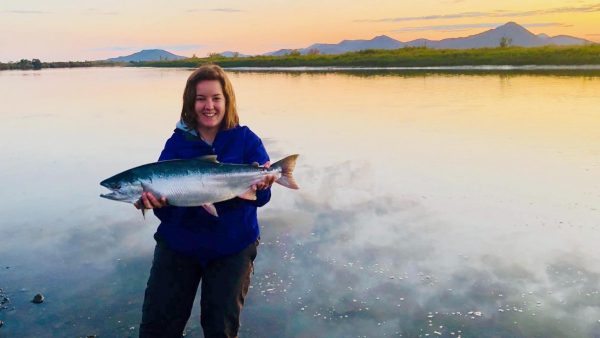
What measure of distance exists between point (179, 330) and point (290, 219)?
3.81 meters

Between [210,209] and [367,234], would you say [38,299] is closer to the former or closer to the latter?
[210,209]

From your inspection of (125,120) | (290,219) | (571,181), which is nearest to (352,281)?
(290,219)

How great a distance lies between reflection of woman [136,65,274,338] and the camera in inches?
161

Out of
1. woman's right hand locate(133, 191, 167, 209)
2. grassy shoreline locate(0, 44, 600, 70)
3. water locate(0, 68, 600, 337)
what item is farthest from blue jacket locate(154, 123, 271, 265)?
grassy shoreline locate(0, 44, 600, 70)

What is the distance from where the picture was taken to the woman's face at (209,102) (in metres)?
4.38

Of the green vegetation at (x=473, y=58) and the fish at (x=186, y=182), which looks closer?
the fish at (x=186, y=182)

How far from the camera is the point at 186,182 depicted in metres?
4.06

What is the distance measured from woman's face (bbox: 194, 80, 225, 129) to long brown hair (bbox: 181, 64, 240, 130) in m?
0.03

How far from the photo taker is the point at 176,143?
14.7 feet

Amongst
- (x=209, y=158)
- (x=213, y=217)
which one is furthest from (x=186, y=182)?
(x=213, y=217)

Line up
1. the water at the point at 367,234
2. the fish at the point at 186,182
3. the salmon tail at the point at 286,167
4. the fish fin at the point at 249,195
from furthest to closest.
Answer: the water at the point at 367,234 → the salmon tail at the point at 286,167 → the fish fin at the point at 249,195 → the fish at the point at 186,182

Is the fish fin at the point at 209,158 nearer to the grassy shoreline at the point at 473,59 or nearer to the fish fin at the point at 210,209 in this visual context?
the fish fin at the point at 210,209

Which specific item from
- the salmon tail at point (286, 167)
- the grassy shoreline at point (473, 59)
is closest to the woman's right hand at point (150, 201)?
the salmon tail at point (286, 167)

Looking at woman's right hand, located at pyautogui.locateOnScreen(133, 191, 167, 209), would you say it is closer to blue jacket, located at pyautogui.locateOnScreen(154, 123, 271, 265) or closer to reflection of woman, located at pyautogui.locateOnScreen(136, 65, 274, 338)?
reflection of woman, located at pyautogui.locateOnScreen(136, 65, 274, 338)
